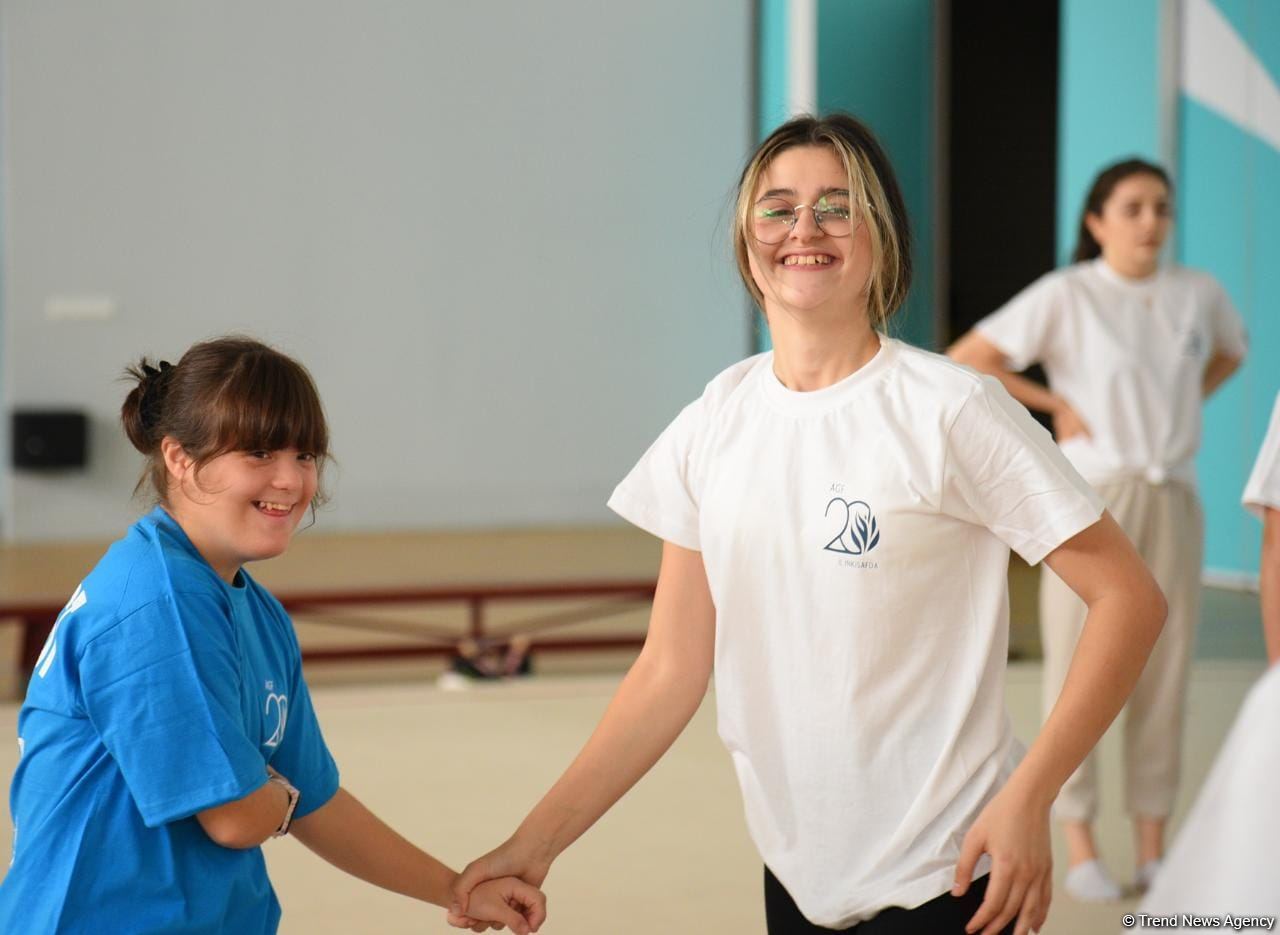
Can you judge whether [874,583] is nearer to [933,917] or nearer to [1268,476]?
[933,917]

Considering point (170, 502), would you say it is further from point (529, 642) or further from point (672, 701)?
point (529, 642)

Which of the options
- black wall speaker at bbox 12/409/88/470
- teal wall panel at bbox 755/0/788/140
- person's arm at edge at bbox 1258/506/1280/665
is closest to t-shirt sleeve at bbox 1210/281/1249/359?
person's arm at edge at bbox 1258/506/1280/665

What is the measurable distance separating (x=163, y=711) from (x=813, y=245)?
83cm

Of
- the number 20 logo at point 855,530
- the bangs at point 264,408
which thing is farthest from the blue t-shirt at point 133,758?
the number 20 logo at point 855,530

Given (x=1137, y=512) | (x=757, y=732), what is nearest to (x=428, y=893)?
(x=757, y=732)

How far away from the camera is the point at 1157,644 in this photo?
3.68 metres

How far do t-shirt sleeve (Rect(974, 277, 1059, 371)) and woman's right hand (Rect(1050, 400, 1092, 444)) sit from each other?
0.45 feet

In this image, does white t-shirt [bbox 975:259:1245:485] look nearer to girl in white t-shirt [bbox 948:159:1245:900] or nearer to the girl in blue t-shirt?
girl in white t-shirt [bbox 948:159:1245:900]

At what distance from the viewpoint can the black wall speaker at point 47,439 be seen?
8.83 meters

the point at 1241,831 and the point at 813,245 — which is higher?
the point at 813,245

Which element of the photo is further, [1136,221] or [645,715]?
[1136,221]

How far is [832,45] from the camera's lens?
8156 mm

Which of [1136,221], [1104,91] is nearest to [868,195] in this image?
[1136,221]

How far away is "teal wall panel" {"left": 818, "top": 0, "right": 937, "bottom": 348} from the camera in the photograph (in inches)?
321
